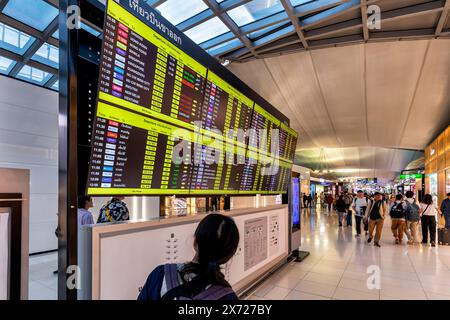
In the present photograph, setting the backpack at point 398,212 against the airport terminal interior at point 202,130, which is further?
the backpack at point 398,212

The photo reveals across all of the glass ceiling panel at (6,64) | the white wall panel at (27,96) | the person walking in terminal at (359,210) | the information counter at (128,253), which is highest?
the glass ceiling panel at (6,64)

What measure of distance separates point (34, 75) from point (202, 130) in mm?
8418

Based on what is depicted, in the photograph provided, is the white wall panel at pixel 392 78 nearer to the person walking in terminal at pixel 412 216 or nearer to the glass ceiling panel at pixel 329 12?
the glass ceiling panel at pixel 329 12

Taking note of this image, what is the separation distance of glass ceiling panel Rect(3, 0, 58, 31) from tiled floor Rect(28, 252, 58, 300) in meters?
5.30

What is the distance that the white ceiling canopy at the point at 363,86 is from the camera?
6.96 metres

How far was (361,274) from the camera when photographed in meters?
5.43

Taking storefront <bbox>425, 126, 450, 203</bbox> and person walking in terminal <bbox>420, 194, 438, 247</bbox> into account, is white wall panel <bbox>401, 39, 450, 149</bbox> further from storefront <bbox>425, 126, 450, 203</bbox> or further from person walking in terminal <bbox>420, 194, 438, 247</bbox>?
person walking in terminal <bbox>420, 194, 438, 247</bbox>

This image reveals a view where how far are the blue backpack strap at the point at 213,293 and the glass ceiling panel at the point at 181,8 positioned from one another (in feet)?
18.0

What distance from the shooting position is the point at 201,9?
18.5 ft

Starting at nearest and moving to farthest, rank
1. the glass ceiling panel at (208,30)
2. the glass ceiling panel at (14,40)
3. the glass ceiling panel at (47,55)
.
Answer: the glass ceiling panel at (208,30), the glass ceiling panel at (14,40), the glass ceiling panel at (47,55)

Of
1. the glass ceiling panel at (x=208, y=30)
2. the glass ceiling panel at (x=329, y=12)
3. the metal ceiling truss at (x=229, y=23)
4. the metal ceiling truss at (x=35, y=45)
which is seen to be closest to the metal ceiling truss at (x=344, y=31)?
the glass ceiling panel at (x=329, y=12)

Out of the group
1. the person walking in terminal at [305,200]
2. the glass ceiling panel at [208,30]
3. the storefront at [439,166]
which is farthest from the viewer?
the person walking in terminal at [305,200]

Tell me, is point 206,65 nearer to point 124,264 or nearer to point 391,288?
point 124,264

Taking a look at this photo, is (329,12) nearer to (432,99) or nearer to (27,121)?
(432,99)
